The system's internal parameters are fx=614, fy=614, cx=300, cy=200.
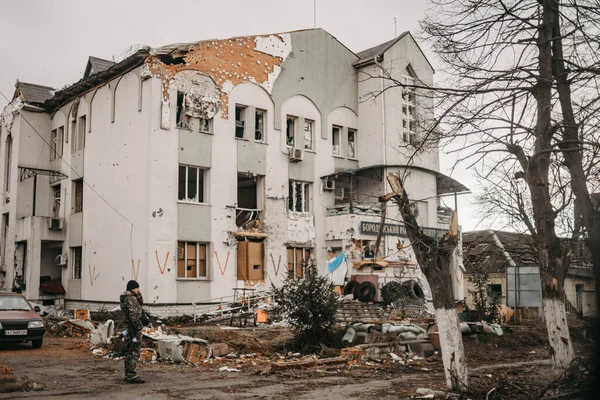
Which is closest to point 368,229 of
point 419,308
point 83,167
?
point 419,308

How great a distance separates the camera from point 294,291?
18.0 m

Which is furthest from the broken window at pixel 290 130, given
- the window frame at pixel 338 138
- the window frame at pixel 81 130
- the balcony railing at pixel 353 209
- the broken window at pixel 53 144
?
the broken window at pixel 53 144

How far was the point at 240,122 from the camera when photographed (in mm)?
28609

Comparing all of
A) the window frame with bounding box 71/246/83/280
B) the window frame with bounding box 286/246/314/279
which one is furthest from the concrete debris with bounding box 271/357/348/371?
the window frame with bounding box 71/246/83/280

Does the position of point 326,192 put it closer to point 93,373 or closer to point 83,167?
point 83,167

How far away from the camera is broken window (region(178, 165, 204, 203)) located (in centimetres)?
2644

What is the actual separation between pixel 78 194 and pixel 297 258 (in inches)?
451

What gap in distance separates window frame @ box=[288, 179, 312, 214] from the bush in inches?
459

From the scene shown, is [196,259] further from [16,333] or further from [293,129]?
[16,333]

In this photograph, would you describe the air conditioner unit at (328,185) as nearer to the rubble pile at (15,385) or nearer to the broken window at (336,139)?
the broken window at (336,139)

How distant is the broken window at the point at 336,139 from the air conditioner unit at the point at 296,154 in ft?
9.28

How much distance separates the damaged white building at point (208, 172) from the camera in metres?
25.8

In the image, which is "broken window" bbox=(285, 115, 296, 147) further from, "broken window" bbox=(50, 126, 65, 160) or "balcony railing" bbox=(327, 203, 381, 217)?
"broken window" bbox=(50, 126, 65, 160)

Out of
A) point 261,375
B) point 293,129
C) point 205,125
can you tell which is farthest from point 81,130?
point 261,375
